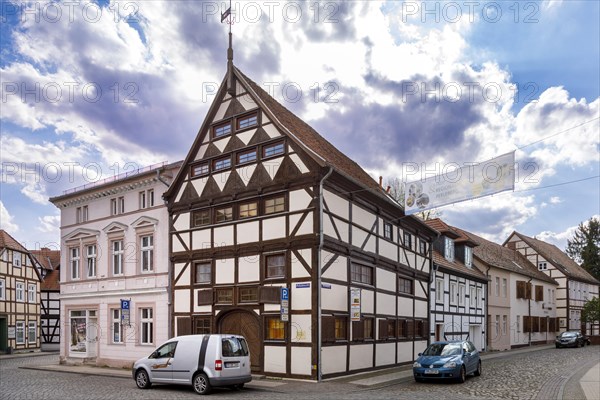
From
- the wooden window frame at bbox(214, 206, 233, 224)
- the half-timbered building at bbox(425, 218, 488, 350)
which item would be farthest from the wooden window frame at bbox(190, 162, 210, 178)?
Result: the half-timbered building at bbox(425, 218, 488, 350)

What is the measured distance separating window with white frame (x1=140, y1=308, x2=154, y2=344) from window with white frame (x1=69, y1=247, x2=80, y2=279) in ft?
19.6

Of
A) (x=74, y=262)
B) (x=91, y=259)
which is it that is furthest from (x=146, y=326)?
(x=74, y=262)

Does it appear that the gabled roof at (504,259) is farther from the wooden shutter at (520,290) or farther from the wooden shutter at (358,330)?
the wooden shutter at (358,330)

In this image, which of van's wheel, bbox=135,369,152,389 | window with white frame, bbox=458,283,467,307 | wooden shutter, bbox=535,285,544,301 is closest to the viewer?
van's wheel, bbox=135,369,152,389

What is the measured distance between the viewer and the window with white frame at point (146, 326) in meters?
25.8

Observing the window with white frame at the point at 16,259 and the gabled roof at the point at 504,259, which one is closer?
the gabled roof at the point at 504,259

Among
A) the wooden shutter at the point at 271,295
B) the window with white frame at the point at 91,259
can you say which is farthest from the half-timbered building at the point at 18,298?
the wooden shutter at the point at 271,295

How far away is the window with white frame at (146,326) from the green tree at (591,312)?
44921 millimetres

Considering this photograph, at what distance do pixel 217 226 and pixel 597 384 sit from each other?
14.5 m

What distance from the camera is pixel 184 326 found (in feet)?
78.5

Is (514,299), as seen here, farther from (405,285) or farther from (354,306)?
(354,306)

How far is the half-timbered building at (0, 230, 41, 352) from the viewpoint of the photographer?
45656 millimetres

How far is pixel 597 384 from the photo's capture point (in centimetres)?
1969

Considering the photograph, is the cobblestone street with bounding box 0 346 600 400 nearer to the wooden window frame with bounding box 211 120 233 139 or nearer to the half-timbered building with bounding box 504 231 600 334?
the wooden window frame with bounding box 211 120 233 139
